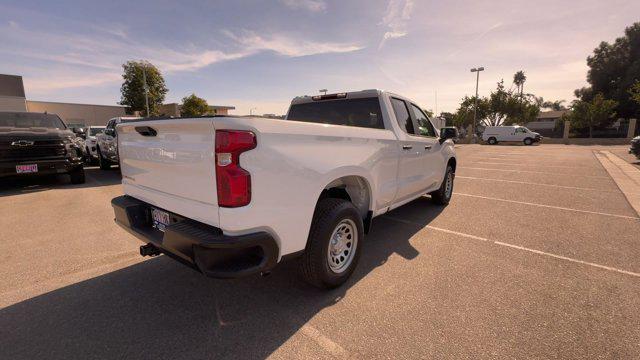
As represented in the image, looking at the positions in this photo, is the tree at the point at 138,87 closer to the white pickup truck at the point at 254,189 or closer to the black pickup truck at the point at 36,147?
the black pickup truck at the point at 36,147

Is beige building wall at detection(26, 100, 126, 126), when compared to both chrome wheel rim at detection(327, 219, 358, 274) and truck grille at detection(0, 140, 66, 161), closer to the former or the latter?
truck grille at detection(0, 140, 66, 161)

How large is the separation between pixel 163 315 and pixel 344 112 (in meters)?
2.97

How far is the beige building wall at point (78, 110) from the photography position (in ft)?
145

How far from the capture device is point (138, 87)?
4328cm

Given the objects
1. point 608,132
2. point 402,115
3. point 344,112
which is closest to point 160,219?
point 344,112

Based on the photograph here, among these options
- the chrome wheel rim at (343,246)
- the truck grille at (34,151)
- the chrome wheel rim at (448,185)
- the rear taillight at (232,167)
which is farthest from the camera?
the truck grille at (34,151)

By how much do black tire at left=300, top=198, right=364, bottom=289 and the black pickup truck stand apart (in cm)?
775

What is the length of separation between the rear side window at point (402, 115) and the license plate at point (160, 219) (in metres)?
2.92

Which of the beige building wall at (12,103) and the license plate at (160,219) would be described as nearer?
the license plate at (160,219)

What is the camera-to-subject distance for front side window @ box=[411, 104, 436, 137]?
4.72 meters

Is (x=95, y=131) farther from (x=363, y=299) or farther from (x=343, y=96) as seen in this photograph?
(x=363, y=299)

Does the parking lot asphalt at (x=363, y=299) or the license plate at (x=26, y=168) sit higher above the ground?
the license plate at (x=26, y=168)

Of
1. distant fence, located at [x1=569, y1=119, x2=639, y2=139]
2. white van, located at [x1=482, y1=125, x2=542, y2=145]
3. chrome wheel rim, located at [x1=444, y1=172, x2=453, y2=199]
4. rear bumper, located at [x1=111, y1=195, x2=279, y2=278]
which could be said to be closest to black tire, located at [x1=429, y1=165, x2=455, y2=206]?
chrome wheel rim, located at [x1=444, y1=172, x2=453, y2=199]

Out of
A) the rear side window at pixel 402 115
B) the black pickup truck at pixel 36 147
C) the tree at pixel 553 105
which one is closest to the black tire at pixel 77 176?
the black pickup truck at pixel 36 147
